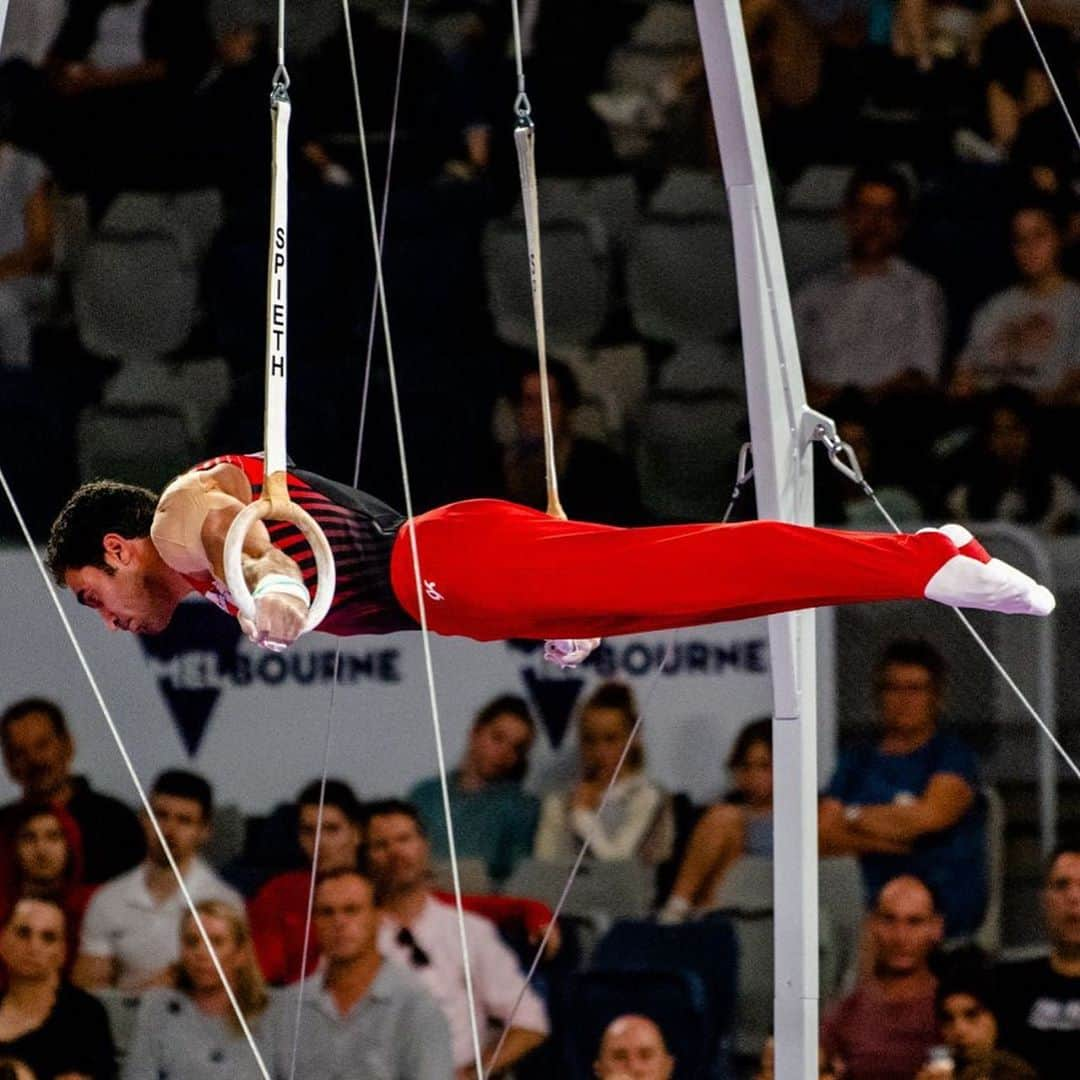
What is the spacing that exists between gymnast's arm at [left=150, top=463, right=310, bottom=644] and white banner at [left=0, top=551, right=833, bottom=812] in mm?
2471

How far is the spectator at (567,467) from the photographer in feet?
21.7

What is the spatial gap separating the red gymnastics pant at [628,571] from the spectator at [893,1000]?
7.45 ft

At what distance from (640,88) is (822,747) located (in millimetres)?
2390

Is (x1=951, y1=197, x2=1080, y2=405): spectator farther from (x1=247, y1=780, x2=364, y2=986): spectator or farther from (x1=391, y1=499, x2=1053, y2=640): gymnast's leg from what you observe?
(x1=391, y1=499, x2=1053, y2=640): gymnast's leg

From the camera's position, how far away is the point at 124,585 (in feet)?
12.7

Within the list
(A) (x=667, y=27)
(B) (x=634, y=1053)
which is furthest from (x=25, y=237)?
(B) (x=634, y=1053)

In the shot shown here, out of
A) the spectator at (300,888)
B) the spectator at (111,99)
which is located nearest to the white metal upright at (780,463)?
the spectator at (300,888)

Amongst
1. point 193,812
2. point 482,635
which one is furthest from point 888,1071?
point 482,635

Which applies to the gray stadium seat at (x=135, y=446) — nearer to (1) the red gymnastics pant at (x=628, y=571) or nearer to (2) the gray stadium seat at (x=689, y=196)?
(2) the gray stadium seat at (x=689, y=196)

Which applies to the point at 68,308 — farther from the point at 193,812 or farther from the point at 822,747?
the point at 822,747

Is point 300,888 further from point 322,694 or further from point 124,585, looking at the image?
point 124,585

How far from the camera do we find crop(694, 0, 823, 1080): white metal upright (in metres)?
4.62

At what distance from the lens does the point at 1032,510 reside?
6.43 metres

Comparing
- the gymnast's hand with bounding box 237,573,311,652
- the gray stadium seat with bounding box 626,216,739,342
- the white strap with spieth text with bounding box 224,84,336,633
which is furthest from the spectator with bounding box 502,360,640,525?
the gymnast's hand with bounding box 237,573,311,652
